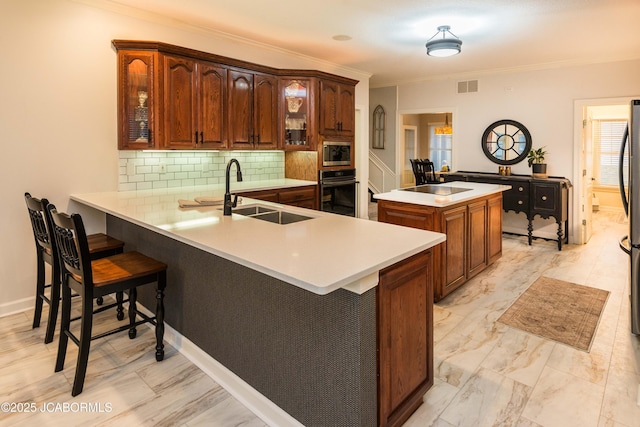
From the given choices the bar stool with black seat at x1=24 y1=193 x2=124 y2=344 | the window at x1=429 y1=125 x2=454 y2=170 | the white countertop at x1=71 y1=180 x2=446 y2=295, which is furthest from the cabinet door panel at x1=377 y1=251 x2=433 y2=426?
the window at x1=429 y1=125 x2=454 y2=170

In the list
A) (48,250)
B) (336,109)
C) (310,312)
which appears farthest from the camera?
(336,109)

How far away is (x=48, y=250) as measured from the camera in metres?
2.66

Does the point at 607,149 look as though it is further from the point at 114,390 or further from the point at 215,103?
the point at 114,390

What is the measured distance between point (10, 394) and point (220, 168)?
9.74ft

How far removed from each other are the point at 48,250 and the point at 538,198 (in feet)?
18.9

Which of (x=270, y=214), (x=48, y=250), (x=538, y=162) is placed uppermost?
(x=538, y=162)

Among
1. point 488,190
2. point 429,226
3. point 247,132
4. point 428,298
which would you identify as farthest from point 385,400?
point 247,132

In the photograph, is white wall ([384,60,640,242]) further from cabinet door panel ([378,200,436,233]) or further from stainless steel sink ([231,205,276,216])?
stainless steel sink ([231,205,276,216])

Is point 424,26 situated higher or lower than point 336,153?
higher

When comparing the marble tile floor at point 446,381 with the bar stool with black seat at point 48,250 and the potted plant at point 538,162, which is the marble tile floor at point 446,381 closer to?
the bar stool with black seat at point 48,250

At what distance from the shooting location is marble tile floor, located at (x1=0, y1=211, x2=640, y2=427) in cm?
200

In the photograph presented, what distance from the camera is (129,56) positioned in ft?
11.9

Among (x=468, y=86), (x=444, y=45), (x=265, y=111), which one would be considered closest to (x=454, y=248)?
(x=444, y=45)

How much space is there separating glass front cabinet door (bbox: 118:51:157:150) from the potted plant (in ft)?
17.2
